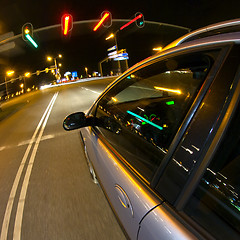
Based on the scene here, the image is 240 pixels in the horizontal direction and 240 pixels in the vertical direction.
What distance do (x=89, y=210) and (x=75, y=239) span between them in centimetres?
49

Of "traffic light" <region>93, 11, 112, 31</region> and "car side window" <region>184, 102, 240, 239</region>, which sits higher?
"traffic light" <region>93, 11, 112, 31</region>

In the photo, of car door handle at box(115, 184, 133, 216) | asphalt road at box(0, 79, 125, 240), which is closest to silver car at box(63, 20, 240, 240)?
car door handle at box(115, 184, 133, 216)

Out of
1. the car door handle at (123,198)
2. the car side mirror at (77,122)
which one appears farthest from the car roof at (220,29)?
the car side mirror at (77,122)

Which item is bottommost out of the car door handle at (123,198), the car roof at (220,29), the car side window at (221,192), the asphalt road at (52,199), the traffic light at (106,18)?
the asphalt road at (52,199)

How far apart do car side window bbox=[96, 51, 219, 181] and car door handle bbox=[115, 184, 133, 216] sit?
0.19m

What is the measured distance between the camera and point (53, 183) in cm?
371

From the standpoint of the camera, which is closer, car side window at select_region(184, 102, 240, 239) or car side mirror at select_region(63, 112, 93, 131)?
car side window at select_region(184, 102, 240, 239)

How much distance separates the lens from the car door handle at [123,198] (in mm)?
1330

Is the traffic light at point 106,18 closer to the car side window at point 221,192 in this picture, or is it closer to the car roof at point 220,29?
the car roof at point 220,29

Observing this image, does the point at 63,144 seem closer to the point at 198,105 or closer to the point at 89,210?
the point at 89,210

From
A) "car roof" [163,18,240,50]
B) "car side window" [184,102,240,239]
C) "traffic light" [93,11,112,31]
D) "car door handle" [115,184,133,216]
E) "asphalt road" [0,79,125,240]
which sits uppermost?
"traffic light" [93,11,112,31]

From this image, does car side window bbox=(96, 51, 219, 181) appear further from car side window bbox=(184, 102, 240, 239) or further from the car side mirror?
car side window bbox=(184, 102, 240, 239)

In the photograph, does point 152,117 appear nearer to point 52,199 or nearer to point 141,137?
point 141,137

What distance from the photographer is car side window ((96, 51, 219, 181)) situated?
1241 millimetres
